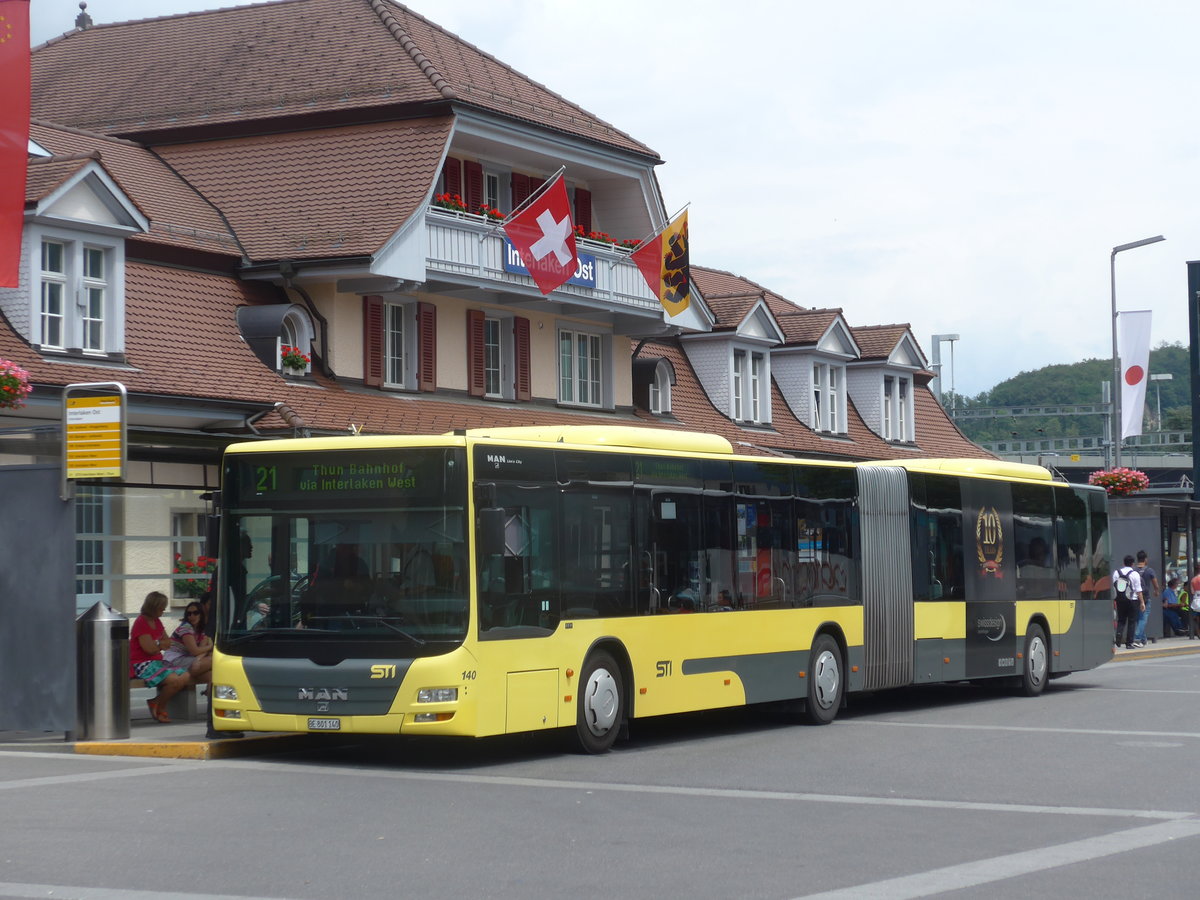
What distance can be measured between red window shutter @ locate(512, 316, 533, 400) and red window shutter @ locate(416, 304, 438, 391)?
7.57ft

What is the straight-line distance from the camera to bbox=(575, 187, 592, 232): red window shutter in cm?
3609

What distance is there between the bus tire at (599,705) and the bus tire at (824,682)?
3.78m

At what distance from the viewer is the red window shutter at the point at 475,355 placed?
3300 cm

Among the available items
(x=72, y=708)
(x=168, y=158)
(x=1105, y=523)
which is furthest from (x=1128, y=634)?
(x=72, y=708)

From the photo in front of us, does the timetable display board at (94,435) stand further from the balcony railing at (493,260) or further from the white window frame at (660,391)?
the white window frame at (660,391)

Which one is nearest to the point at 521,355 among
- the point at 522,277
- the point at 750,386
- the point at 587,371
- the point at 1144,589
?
the point at 522,277

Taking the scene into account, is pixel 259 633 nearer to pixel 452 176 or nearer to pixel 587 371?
pixel 452 176

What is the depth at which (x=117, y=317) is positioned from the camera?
25484mm

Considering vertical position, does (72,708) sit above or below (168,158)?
below

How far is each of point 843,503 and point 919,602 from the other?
2.07 metres

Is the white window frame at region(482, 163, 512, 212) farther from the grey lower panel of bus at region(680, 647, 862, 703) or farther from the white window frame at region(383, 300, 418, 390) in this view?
the grey lower panel of bus at region(680, 647, 862, 703)

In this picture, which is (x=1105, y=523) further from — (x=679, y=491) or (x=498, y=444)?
(x=498, y=444)

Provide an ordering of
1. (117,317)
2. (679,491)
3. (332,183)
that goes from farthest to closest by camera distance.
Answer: (332,183)
(117,317)
(679,491)

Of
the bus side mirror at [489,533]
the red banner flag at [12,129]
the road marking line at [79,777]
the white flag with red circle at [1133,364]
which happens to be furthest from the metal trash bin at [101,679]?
the white flag with red circle at [1133,364]
